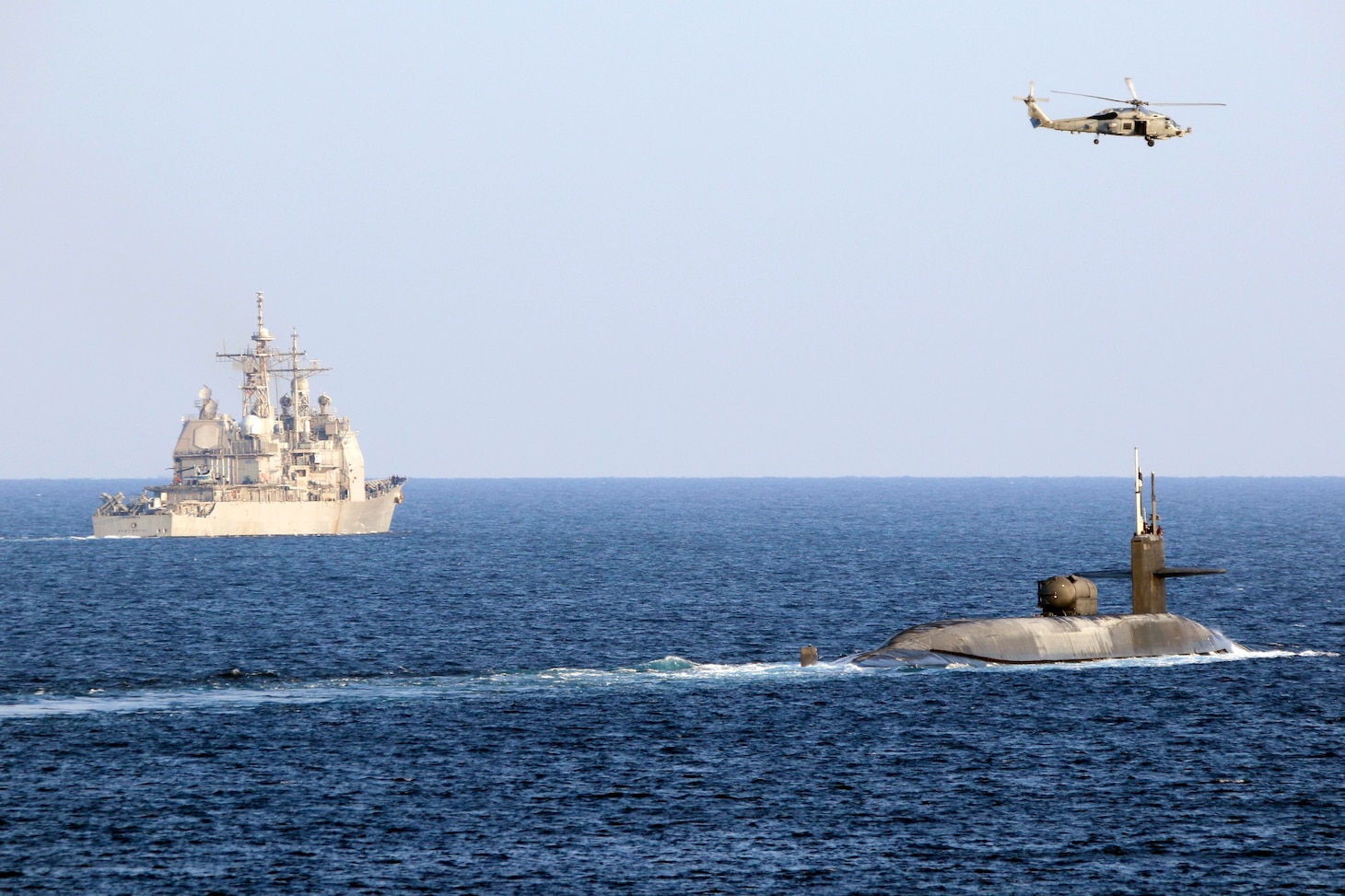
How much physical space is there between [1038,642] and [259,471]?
110354mm

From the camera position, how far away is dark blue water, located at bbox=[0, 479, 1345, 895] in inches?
1337

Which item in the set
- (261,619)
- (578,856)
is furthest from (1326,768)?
(261,619)

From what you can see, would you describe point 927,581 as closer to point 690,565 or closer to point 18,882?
point 690,565

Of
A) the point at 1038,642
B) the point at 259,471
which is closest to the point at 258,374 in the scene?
the point at 259,471

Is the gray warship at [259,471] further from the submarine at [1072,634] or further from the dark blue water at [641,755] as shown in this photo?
the submarine at [1072,634]

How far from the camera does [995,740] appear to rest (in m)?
46.8

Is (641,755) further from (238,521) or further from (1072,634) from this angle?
(238,521)

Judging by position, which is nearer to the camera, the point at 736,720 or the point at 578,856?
the point at 578,856

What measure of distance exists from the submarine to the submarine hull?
36mm

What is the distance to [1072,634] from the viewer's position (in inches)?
2419

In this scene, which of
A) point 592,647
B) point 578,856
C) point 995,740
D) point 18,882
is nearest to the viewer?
point 18,882

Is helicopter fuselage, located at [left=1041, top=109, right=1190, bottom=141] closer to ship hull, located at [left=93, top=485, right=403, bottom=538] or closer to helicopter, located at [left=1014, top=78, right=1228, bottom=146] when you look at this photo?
helicopter, located at [left=1014, top=78, right=1228, bottom=146]

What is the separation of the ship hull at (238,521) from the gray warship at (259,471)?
Result: 0.30 ft

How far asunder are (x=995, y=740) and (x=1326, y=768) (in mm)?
9179
